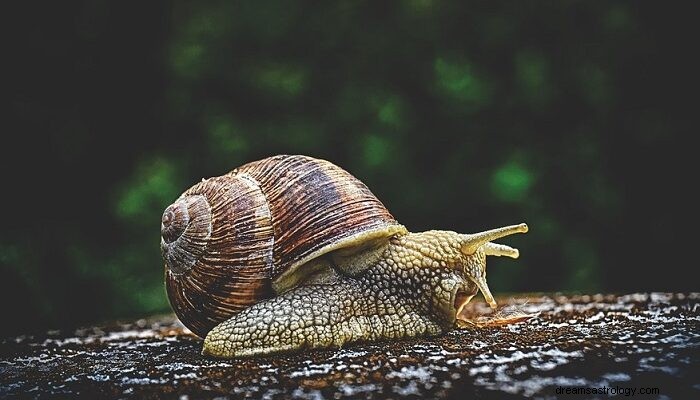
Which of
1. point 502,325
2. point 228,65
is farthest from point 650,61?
point 502,325

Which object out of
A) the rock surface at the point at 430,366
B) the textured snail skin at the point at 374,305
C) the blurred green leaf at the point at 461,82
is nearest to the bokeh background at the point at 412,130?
the blurred green leaf at the point at 461,82

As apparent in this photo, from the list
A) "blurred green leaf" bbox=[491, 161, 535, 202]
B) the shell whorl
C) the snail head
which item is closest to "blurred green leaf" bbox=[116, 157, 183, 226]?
"blurred green leaf" bbox=[491, 161, 535, 202]

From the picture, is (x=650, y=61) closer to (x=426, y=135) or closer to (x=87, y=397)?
(x=426, y=135)

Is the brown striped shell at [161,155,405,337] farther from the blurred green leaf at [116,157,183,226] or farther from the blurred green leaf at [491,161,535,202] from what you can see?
the blurred green leaf at [116,157,183,226]

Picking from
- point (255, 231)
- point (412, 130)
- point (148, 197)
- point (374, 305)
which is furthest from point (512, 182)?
point (255, 231)

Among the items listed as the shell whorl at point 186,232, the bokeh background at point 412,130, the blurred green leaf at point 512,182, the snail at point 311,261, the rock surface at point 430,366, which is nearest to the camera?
the rock surface at point 430,366

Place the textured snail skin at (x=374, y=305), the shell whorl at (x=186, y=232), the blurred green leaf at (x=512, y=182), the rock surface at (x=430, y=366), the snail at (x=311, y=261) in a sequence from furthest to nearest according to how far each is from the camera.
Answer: the blurred green leaf at (x=512, y=182), the shell whorl at (x=186, y=232), the snail at (x=311, y=261), the textured snail skin at (x=374, y=305), the rock surface at (x=430, y=366)

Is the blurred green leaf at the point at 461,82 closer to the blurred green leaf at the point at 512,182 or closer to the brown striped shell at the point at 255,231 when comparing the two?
the blurred green leaf at the point at 512,182

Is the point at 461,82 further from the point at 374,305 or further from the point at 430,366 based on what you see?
the point at 430,366
